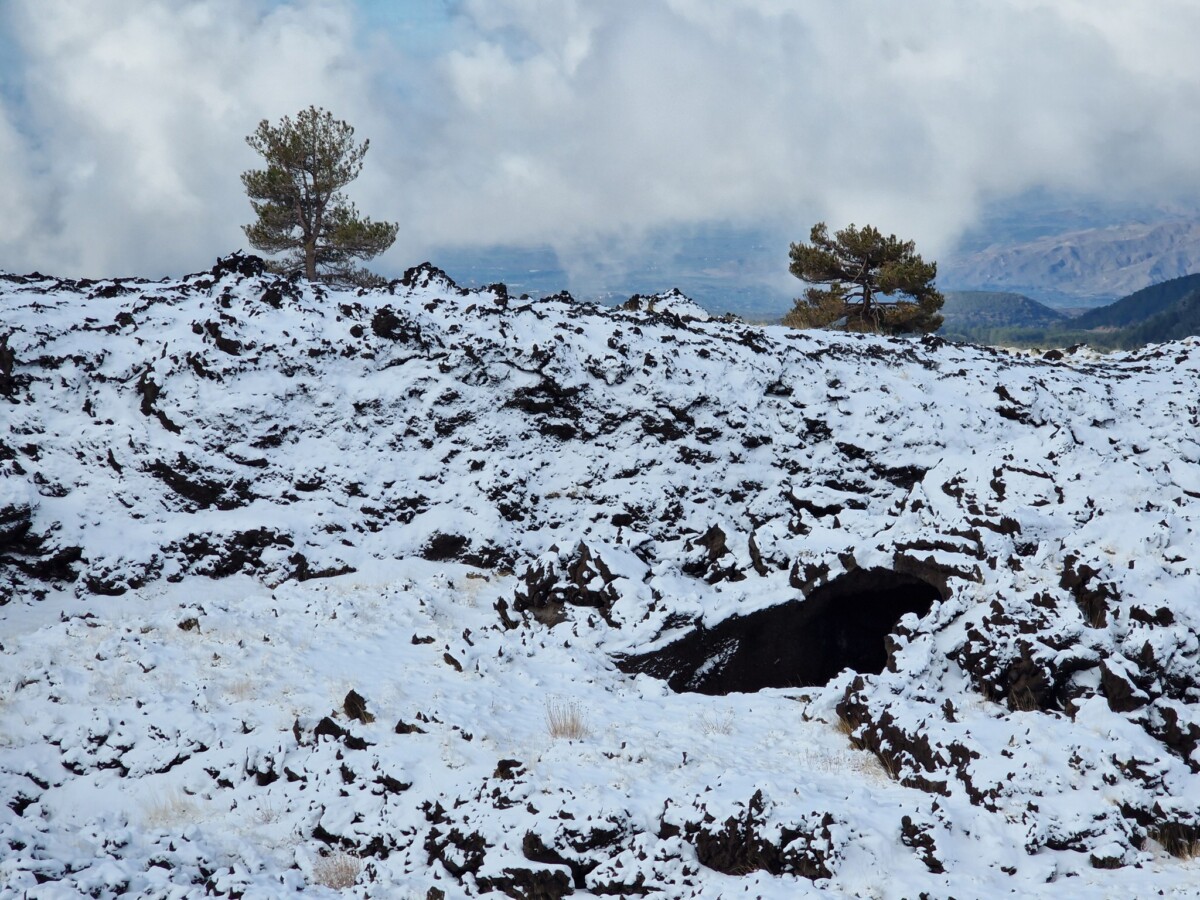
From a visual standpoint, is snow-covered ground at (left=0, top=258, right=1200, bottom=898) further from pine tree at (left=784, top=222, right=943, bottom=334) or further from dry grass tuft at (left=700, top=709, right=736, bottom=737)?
pine tree at (left=784, top=222, right=943, bottom=334)

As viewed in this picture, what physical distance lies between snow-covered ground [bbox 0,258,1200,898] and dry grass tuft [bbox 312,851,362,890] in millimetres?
93

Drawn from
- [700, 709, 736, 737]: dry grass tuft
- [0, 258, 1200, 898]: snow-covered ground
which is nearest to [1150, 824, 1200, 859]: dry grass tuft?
[0, 258, 1200, 898]: snow-covered ground

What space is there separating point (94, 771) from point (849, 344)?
25.7 metres

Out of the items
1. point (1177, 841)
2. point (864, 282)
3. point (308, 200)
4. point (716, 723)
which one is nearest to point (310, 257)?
point (308, 200)

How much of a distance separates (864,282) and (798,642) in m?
37.2

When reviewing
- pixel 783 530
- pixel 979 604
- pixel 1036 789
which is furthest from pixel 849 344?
pixel 1036 789

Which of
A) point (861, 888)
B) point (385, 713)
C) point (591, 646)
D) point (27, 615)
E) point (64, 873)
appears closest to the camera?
point (861, 888)

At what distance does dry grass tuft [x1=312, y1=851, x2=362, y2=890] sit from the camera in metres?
9.02

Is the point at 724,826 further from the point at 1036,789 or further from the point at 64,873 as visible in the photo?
the point at 64,873

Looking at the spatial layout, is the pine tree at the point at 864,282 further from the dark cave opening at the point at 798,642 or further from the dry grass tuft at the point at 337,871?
the dry grass tuft at the point at 337,871

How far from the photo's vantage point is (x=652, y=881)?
8336 millimetres

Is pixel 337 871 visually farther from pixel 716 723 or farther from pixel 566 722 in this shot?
pixel 716 723

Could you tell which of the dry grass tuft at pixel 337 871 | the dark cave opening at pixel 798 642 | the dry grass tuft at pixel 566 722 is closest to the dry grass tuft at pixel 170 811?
the dry grass tuft at pixel 337 871

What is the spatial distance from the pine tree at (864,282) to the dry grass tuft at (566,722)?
3710 cm
